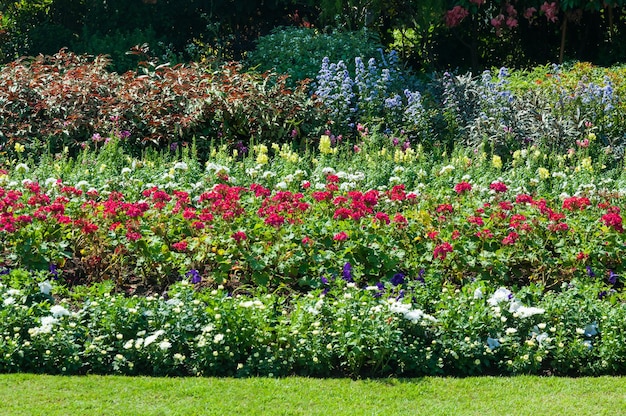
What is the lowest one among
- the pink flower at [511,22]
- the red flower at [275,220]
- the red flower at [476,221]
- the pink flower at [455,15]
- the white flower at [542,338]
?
the white flower at [542,338]

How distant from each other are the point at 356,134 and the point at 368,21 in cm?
410

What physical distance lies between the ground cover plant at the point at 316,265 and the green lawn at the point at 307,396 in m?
0.15

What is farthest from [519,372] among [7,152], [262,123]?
[7,152]

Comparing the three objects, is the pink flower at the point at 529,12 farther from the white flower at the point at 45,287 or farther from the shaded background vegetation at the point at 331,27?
the white flower at the point at 45,287

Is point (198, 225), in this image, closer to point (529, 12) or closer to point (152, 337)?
point (152, 337)

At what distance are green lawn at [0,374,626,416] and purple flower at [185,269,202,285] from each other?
3.29ft

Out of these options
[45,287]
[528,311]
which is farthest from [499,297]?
[45,287]

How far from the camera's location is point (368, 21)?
13.3 metres

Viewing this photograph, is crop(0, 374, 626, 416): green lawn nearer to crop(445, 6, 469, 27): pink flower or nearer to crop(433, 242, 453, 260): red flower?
crop(433, 242, 453, 260): red flower

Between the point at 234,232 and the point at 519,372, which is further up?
the point at 234,232

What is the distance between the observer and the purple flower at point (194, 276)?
5.55m

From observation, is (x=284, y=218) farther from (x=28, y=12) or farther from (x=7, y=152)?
(x=28, y=12)

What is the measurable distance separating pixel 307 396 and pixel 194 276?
4.63 feet

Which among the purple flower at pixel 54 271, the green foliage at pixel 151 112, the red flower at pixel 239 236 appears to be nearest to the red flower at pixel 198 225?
the red flower at pixel 239 236
